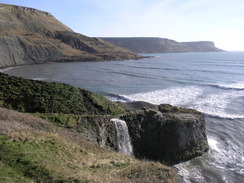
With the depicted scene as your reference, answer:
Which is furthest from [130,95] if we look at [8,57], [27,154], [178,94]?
[8,57]

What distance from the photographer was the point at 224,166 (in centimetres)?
1781

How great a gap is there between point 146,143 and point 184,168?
11.9 ft

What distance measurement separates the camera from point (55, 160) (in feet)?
34.2

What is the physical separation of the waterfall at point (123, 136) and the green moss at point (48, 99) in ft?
5.48

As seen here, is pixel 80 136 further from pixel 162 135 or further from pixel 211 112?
pixel 211 112

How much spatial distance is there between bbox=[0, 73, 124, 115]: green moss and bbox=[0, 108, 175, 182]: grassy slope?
3.32 m

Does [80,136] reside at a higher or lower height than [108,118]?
lower

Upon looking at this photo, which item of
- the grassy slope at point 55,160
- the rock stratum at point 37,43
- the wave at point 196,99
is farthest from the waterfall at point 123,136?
the rock stratum at point 37,43

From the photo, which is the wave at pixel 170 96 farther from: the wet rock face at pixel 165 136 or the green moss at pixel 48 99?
the green moss at pixel 48 99

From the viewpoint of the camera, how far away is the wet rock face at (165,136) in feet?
61.8

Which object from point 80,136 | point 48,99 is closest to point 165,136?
point 80,136

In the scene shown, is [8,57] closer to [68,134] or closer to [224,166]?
[68,134]

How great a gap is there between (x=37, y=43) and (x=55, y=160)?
94601mm

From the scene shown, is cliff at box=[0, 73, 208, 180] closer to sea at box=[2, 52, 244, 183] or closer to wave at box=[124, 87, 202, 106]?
sea at box=[2, 52, 244, 183]
